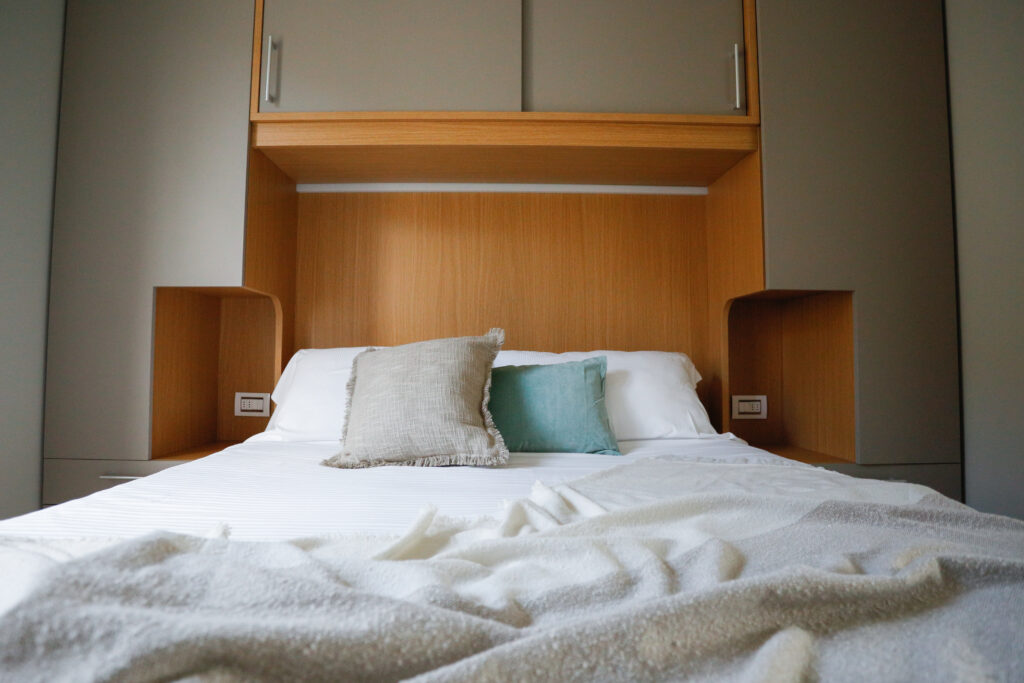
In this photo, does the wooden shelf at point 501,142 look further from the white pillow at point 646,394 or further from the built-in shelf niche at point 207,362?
the white pillow at point 646,394

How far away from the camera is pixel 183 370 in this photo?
2.03m

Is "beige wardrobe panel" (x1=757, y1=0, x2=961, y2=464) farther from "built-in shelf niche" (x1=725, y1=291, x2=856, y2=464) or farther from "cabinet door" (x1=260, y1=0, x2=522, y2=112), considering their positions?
"cabinet door" (x1=260, y1=0, x2=522, y2=112)

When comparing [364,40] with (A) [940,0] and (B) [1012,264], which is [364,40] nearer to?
(A) [940,0]

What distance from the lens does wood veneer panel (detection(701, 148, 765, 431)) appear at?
Answer: 1932mm

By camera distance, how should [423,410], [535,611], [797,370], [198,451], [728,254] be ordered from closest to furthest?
[535,611], [423,410], [198,451], [728,254], [797,370]

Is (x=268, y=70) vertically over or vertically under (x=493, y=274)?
over

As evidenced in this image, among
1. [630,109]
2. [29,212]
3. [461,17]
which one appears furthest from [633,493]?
[29,212]

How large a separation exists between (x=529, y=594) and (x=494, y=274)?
1780 millimetres

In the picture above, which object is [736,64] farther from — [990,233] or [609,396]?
[609,396]

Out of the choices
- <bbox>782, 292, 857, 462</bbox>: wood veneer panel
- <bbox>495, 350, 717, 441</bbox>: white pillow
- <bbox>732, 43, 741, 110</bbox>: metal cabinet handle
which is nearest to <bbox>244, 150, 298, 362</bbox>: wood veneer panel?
<bbox>495, 350, 717, 441</bbox>: white pillow

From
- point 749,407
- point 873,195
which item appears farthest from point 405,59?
point 749,407

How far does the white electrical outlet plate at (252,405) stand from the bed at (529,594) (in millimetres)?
1304

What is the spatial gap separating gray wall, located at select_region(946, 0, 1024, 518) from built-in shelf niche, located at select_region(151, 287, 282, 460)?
2383 mm

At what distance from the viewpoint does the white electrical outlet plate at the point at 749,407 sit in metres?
2.27
